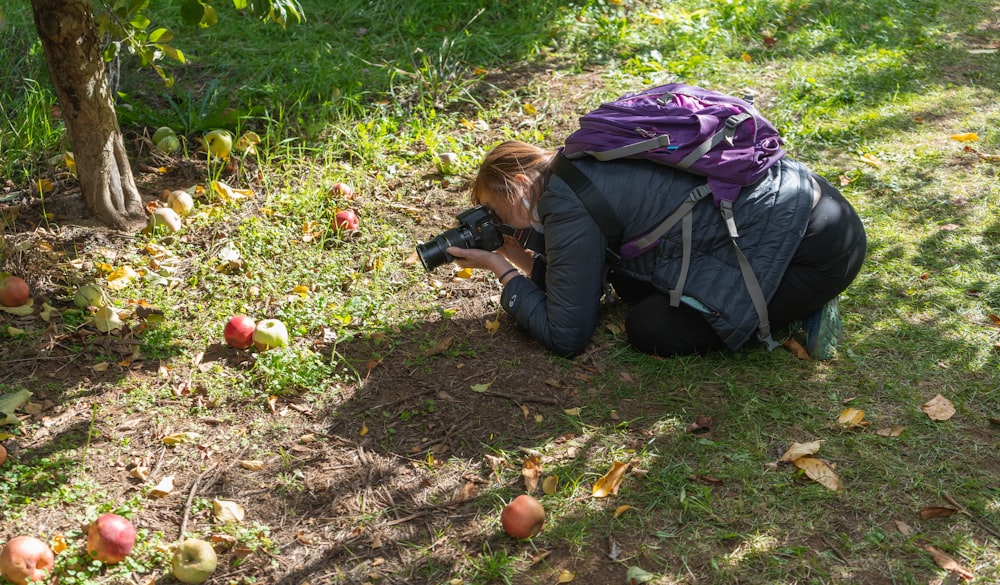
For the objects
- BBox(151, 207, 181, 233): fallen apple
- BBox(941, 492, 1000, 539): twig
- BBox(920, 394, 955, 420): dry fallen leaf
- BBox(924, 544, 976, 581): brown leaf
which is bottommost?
BBox(941, 492, 1000, 539): twig

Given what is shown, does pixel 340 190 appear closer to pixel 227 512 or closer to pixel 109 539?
pixel 227 512

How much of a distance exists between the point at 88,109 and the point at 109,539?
212 centimetres

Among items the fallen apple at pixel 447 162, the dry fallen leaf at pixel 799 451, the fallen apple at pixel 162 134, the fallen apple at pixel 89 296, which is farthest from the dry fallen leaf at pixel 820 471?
the fallen apple at pixel 162 134

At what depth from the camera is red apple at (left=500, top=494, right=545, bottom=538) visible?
8.73 ft

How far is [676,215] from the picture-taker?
10.6ft

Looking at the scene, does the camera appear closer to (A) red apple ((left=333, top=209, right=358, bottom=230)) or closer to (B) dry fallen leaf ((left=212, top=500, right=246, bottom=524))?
(A) red apple ((left=333, top=209, right=358, bottom=230))

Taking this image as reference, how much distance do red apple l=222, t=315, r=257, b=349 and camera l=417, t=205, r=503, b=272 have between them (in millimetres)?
763

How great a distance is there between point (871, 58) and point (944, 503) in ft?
14.2

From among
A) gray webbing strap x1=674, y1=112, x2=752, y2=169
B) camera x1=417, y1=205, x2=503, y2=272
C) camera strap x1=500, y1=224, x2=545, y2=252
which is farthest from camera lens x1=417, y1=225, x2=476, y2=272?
gray webbing strap x1=674, y1=112, x2=752, y2=169

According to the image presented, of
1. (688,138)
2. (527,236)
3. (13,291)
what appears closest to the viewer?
(688,138)

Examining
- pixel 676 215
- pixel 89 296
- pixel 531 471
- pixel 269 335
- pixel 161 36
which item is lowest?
pixel 531 471

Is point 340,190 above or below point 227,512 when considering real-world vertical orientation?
above

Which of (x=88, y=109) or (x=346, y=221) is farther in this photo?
(x=346, y=221)

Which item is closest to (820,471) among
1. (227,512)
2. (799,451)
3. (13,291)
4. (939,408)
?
(799,451)
